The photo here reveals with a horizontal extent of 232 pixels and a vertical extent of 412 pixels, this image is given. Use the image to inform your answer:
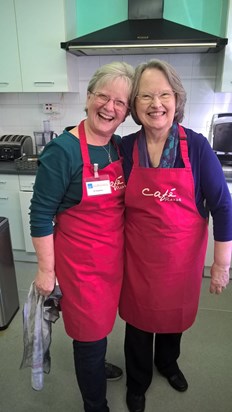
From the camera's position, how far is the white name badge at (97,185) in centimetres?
100

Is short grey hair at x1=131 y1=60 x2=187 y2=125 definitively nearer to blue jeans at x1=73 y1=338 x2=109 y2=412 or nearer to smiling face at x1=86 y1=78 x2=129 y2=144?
smiling face at x1=86 y1=78 x2=129 y2=144

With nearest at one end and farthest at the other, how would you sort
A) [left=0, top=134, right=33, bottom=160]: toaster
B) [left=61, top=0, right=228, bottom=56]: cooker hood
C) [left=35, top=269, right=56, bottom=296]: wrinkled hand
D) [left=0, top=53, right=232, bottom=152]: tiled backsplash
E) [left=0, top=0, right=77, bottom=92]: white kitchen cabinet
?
1. [left=35, top=269, right=56, bottom=296]: wrinkled hand
2. [left=61, top=0, right=228, bottom=56]: cooker hood
3. [left=0, top=0, right=77, bottom=92]: white kitchen cabinet
4. [left=0, top=53, right=232, bottom=152]: tiled backsplash
5. [left=0, top=134, right=33, bottom=160]: toaster

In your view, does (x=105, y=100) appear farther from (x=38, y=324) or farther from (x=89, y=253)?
(x=38, y=324)

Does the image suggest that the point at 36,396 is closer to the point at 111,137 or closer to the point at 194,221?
the point at 194,221

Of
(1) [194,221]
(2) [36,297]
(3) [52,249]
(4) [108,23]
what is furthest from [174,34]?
(2) [36,297]

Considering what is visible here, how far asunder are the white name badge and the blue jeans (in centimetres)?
55

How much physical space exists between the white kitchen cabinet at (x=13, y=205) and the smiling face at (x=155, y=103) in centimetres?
152

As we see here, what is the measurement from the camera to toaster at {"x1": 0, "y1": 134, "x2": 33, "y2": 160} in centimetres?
245

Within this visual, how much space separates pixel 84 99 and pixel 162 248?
182cm

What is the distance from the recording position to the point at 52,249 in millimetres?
1060

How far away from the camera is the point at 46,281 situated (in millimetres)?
1085

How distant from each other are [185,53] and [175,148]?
160 centimetres

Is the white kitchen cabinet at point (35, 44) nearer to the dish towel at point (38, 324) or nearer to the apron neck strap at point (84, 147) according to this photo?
the apron neck strap at point (84, 147)

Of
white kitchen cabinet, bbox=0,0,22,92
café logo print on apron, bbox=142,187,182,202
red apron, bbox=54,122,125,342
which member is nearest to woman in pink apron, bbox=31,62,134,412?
red apron, bbox=54,122,125,342
